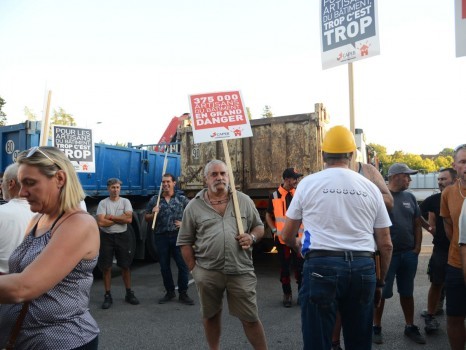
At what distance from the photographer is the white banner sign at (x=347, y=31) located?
165 inches

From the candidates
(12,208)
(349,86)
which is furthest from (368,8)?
(12,208)

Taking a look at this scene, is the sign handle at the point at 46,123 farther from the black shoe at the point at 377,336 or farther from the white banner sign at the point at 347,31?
the black shoe at the point at 377,336

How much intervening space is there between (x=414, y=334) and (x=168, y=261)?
11.7 ft

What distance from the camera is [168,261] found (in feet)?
21.1

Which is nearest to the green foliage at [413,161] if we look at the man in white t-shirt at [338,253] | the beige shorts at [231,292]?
the beige shorts at [231,292]

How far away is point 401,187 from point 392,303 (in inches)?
78.9

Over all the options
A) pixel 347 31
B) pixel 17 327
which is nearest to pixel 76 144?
pixel 347 31

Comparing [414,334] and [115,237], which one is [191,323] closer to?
[115,237]

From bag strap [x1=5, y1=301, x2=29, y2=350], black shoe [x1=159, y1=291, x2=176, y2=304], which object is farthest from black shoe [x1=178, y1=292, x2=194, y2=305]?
bag strap [x1=5, y1=301, x2=29, y2=350]

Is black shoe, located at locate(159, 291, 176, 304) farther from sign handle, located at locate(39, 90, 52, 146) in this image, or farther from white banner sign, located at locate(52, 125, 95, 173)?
sign handle, located at locate(39, 90, 52, 146)

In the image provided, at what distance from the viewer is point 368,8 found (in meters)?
4.21

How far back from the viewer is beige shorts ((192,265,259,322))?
3.56 meters

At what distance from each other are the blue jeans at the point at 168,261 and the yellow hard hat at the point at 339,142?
161 inches

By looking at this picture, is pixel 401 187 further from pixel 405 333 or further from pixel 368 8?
pixel 368 8
